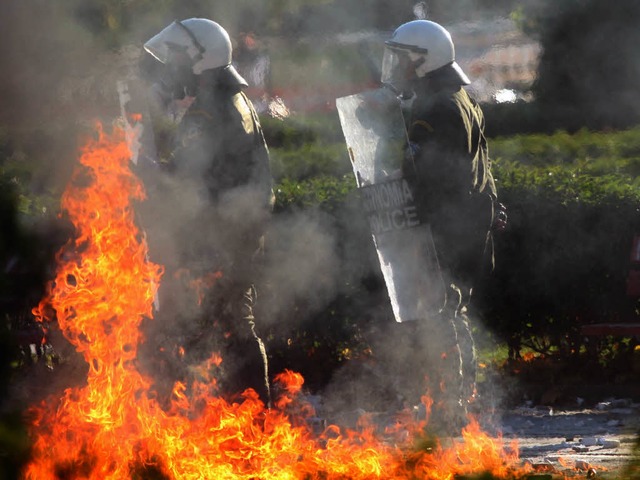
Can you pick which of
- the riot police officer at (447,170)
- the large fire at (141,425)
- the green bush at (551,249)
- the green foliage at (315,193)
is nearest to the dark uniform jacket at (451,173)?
the riot police officer at (447,170)

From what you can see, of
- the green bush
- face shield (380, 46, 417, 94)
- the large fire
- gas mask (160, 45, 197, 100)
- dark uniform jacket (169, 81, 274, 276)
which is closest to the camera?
the large fire

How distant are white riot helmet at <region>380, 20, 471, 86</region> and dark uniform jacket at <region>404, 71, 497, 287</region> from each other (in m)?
0.09

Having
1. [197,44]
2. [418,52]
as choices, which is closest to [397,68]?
[418,52]

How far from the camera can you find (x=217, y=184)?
591cm

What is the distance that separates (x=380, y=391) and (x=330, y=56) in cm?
343

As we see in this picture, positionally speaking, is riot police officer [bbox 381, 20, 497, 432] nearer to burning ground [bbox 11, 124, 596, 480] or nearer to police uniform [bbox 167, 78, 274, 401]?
burning ground [bbox 11, 124, 596, 480]

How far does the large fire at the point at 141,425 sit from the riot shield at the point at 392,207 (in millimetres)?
708

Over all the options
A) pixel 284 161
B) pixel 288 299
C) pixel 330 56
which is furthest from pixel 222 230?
pixel 330 56

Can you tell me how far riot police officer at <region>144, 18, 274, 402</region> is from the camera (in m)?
5.85

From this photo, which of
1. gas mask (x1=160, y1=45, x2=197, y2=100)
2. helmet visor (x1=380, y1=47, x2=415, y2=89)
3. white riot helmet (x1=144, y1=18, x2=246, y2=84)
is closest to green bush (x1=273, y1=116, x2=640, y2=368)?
helmet visor (x1=380, y1=47, x2=415, y2=89)

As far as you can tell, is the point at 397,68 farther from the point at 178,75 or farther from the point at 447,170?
the point at 178,75

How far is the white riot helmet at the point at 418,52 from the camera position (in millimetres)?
5980

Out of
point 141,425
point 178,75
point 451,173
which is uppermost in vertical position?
point 178,75

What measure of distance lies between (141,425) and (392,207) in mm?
1637
